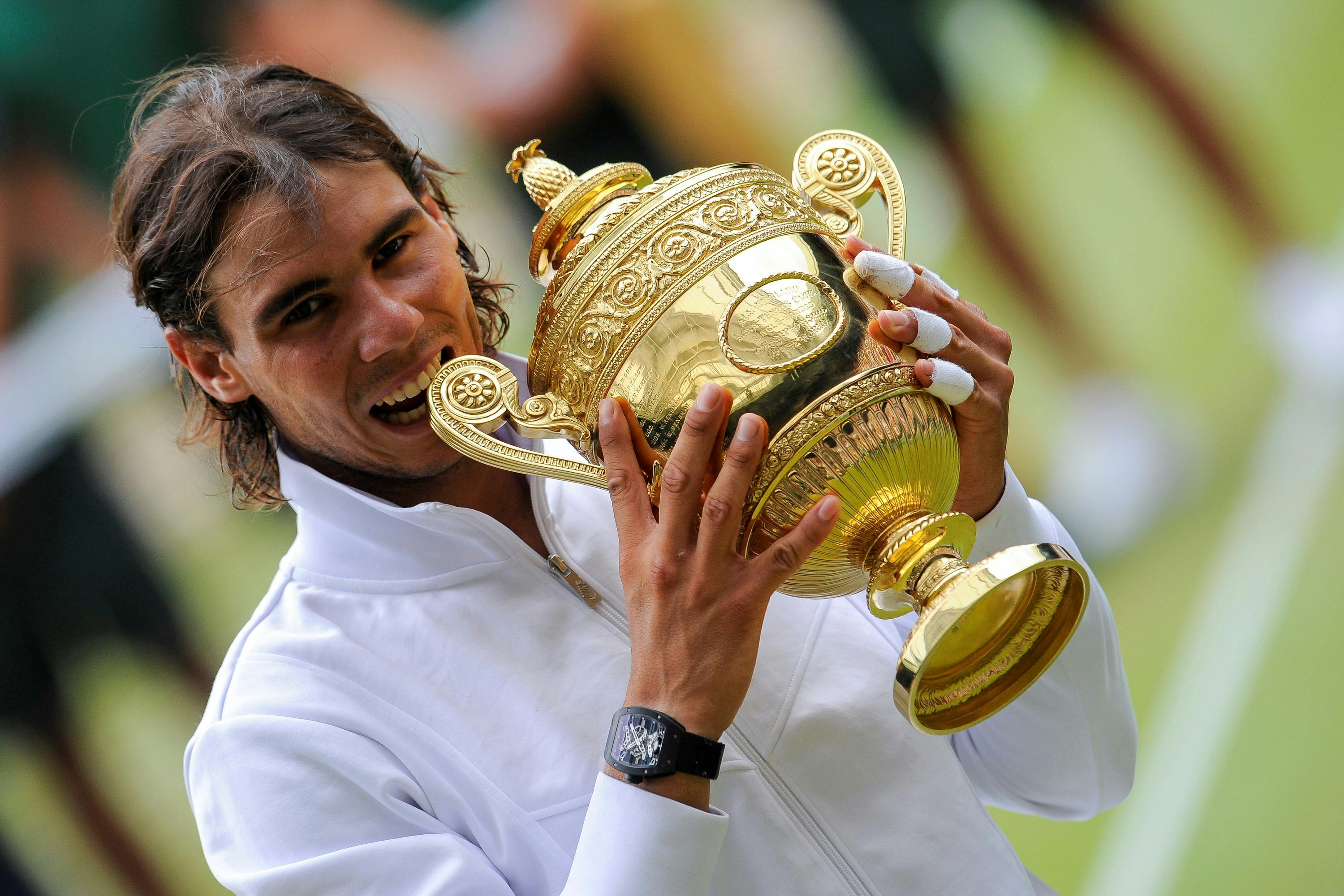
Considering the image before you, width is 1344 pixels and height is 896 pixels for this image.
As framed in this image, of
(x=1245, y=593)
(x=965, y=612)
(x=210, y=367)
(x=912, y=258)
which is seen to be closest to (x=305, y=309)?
(x=210, y=367)

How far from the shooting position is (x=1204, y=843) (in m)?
2.90

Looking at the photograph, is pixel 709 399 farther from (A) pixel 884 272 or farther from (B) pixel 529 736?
(B) pixel 529 736

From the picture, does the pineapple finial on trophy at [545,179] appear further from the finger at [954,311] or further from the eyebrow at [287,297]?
the finger at [954,311]

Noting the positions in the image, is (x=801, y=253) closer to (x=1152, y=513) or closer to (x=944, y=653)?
(x=944, y=653)

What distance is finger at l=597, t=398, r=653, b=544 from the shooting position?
3.47 ft

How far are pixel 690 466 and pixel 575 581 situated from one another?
45 centimetres

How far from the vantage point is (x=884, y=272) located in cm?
110

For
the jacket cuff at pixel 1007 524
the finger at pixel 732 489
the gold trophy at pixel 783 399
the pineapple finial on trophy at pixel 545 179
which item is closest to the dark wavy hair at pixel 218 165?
the pineapple finial on trophy at pixel 545 179

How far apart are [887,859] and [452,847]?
1.74 feet

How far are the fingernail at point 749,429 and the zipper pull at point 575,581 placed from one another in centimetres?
50

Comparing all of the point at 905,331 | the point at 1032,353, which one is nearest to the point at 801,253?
the point at 905,331

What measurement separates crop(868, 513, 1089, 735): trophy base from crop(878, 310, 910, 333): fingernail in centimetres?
19

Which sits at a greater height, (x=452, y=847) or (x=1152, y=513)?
(x=1152, y=513)

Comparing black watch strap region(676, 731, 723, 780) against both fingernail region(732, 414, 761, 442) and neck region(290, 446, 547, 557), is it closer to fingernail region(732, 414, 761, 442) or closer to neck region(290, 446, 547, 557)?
fingernail region(732, 414, 761, 442)
